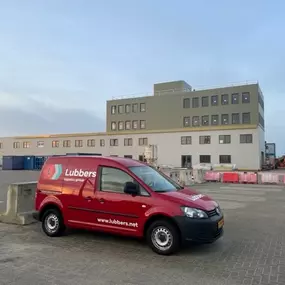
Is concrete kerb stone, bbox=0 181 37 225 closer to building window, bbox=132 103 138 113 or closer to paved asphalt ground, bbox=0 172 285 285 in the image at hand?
paved asphalt ground, bbox=0 172 285 285

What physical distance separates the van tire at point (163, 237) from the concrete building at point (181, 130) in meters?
54.1

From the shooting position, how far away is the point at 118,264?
5.88 m

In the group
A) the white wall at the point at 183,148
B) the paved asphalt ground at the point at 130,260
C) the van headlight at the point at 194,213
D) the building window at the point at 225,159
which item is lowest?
the paved asphalt ground at the point at 130,260

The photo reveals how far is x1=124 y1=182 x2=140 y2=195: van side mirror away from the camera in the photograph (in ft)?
22.1

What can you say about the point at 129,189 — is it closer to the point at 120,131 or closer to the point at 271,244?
the point at 271,244

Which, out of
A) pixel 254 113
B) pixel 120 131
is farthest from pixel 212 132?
pixel 120 131

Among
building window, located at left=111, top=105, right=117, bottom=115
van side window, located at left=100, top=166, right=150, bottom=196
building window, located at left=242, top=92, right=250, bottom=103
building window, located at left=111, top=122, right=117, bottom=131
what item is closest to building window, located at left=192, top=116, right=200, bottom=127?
building window, located at left=242, top=92, right=250, bottom=103

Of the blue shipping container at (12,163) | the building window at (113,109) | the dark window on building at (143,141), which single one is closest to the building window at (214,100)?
the dark window on building at (143,141)

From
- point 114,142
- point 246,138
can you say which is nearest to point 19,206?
point 246,138

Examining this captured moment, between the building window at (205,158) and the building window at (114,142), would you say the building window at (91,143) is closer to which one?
the building window at (114,142)

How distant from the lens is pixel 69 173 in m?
7.81

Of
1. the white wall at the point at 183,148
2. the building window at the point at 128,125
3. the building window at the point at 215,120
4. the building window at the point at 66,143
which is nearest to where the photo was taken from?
the white wall at the point at 183,148

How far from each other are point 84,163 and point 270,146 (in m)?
75.1

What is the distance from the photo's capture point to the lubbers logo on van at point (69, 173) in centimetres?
753
